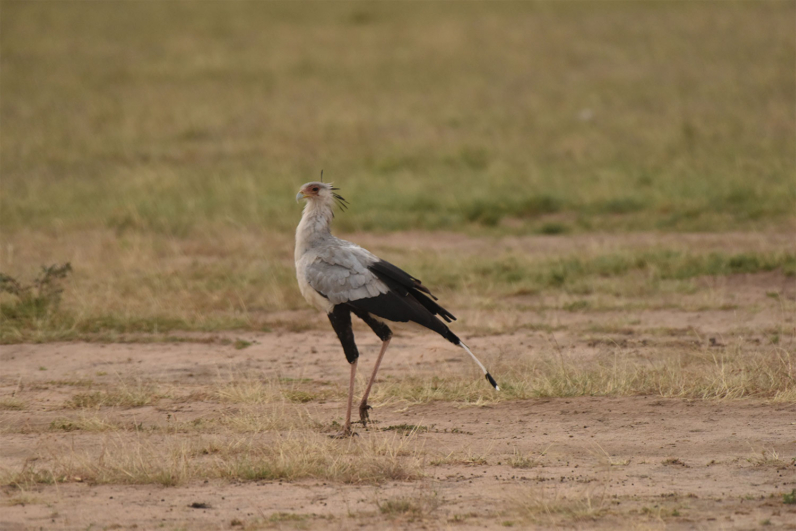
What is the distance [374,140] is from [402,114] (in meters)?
1.69

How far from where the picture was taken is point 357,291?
5840 mm

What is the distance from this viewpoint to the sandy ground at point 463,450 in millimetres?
4309

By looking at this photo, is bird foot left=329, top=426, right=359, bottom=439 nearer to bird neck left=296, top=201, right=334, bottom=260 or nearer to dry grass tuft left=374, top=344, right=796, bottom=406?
dry grass tuft left=374, top=344, right=796, bottom=406

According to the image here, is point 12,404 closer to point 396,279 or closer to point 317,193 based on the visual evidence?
point 317,193

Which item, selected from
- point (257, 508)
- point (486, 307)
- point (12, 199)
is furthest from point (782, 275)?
point (12, 199)

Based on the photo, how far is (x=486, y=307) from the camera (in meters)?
9.09

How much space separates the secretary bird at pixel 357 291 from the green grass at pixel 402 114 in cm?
668

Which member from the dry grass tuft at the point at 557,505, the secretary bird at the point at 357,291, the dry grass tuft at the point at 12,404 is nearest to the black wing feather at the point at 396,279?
the secretary bird at the point at 357,291

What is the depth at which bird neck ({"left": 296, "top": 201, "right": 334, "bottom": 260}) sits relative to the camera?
6145 mm

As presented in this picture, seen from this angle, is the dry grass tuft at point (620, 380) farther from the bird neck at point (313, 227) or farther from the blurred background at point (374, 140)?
the blurred background at point (374, 140)

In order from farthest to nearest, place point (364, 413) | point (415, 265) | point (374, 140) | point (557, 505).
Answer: point (374, 140) → point (415, 265) → point (364, 413) → point (557, 505)

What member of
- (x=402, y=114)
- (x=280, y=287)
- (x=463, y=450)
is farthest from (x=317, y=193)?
→ (x=402, y=114)

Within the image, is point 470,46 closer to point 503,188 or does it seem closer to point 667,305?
point 503,188

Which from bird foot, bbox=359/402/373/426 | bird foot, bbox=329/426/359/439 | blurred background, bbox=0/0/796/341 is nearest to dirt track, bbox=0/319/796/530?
bird foot, bbox=359/402/373/426
